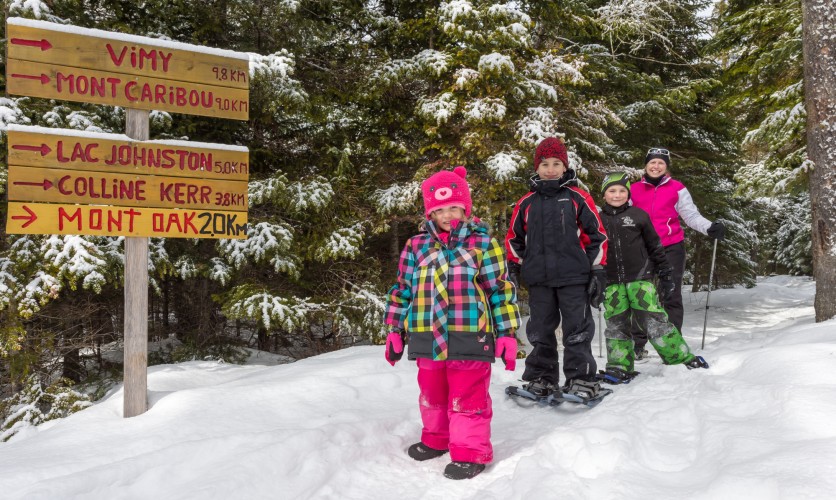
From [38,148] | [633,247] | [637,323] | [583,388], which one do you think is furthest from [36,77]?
[637,323]

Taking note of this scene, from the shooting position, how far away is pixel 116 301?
8.41m

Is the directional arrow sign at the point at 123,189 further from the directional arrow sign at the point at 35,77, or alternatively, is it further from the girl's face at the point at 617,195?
the girl's face at the point at 617,195

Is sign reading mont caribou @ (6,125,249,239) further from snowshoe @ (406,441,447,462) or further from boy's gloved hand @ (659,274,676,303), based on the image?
boy's gloved hand @ (659,274,676,303)

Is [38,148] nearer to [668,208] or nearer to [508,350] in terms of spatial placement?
[508,350]

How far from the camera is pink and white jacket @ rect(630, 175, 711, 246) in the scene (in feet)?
19.6

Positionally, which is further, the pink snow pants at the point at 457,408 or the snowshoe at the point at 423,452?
the snowshoe at the point at 423,452

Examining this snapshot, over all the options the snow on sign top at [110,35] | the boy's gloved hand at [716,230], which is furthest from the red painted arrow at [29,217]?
the boy's gloved hand at [716,230]

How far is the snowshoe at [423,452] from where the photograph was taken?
3529 millimetres

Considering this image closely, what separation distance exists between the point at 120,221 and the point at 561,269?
3.64 metres

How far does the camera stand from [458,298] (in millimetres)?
3404

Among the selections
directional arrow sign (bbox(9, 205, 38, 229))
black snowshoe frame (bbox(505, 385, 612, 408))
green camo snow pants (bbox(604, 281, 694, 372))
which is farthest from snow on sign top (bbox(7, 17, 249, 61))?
green camo snow pants (bbox(604, 281, 694, 372))

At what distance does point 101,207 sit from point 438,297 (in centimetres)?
282

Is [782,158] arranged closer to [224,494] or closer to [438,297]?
[438,297]

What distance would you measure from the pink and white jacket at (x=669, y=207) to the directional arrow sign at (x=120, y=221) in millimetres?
4543
